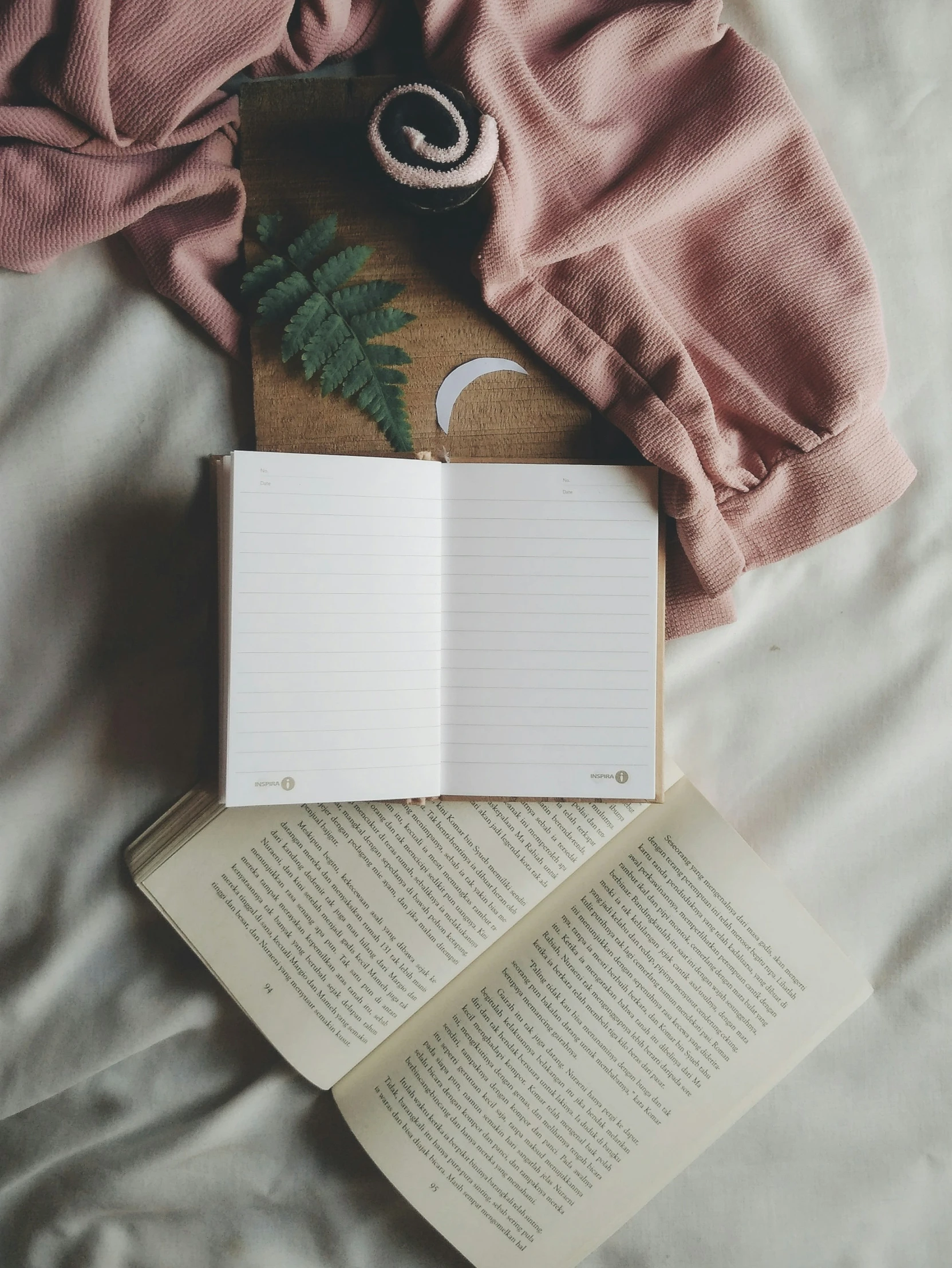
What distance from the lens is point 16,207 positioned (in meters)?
0.70

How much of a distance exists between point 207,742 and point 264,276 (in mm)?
363

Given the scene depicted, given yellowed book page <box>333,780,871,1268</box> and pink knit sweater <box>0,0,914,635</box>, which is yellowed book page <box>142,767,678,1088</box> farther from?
pink knit sweater <box>0,0,914,635</box>

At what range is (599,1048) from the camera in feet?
2.38

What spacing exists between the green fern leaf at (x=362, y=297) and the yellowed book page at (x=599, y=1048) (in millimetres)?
469

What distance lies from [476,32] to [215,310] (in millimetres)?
280

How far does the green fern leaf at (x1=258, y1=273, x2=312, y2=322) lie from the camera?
688 millimetres

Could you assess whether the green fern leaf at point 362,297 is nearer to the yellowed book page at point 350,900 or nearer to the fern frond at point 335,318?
the fern frond at point 335,318

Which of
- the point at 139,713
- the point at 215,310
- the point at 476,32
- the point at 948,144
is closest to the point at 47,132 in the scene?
the point at 215,310

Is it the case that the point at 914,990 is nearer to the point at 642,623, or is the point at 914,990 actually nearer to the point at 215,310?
the point at 642,623

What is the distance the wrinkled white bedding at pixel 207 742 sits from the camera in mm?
736

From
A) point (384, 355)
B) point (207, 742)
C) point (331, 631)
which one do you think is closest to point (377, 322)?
point (384, 355)

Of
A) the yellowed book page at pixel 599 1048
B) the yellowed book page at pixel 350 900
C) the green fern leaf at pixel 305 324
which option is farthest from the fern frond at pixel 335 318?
the yellowed book page at pixel 599 1048

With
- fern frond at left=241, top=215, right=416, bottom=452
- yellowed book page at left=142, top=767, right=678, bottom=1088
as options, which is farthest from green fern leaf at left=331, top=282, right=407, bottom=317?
yellowed book page at left=142, top=767, right=678, bottom=1088

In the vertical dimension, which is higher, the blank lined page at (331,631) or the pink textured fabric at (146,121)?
the pink textured fabric at (146,121)
